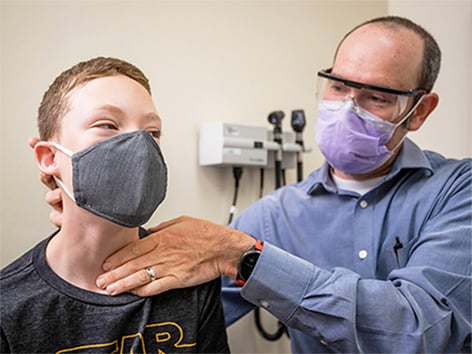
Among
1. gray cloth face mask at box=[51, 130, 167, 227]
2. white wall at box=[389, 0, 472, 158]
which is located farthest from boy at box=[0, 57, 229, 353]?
white wall at box=[389, 0, 472, 158]

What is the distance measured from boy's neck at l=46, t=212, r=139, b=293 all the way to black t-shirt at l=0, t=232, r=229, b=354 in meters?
0.02

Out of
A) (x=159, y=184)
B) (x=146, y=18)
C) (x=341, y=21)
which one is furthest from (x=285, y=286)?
(x=341, y=21)

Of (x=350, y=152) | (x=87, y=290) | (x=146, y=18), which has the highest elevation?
(x=146, y=18)

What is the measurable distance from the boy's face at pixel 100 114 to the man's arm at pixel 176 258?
0.22 m

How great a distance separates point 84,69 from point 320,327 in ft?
2.61

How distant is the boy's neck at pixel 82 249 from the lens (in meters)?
1.04

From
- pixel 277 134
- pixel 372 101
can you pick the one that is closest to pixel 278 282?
pixel 372 101

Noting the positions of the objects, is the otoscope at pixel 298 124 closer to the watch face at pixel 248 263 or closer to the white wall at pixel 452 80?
the white wall at pixel 452 80

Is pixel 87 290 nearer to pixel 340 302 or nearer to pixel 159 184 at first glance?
pixel 159 184

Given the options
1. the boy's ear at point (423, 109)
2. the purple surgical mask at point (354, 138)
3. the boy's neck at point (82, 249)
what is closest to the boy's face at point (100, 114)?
the boy's neck at point (82, 249)

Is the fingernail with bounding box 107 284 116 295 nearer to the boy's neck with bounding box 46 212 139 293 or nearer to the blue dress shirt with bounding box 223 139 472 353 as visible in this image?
the boy's neck with bounding box 46 212 139 293

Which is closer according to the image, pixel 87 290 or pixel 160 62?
pixel 87 290

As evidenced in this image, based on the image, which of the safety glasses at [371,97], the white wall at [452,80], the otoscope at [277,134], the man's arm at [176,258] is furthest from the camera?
the white wall at [452,80]

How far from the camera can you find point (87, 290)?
1036 millimetres
